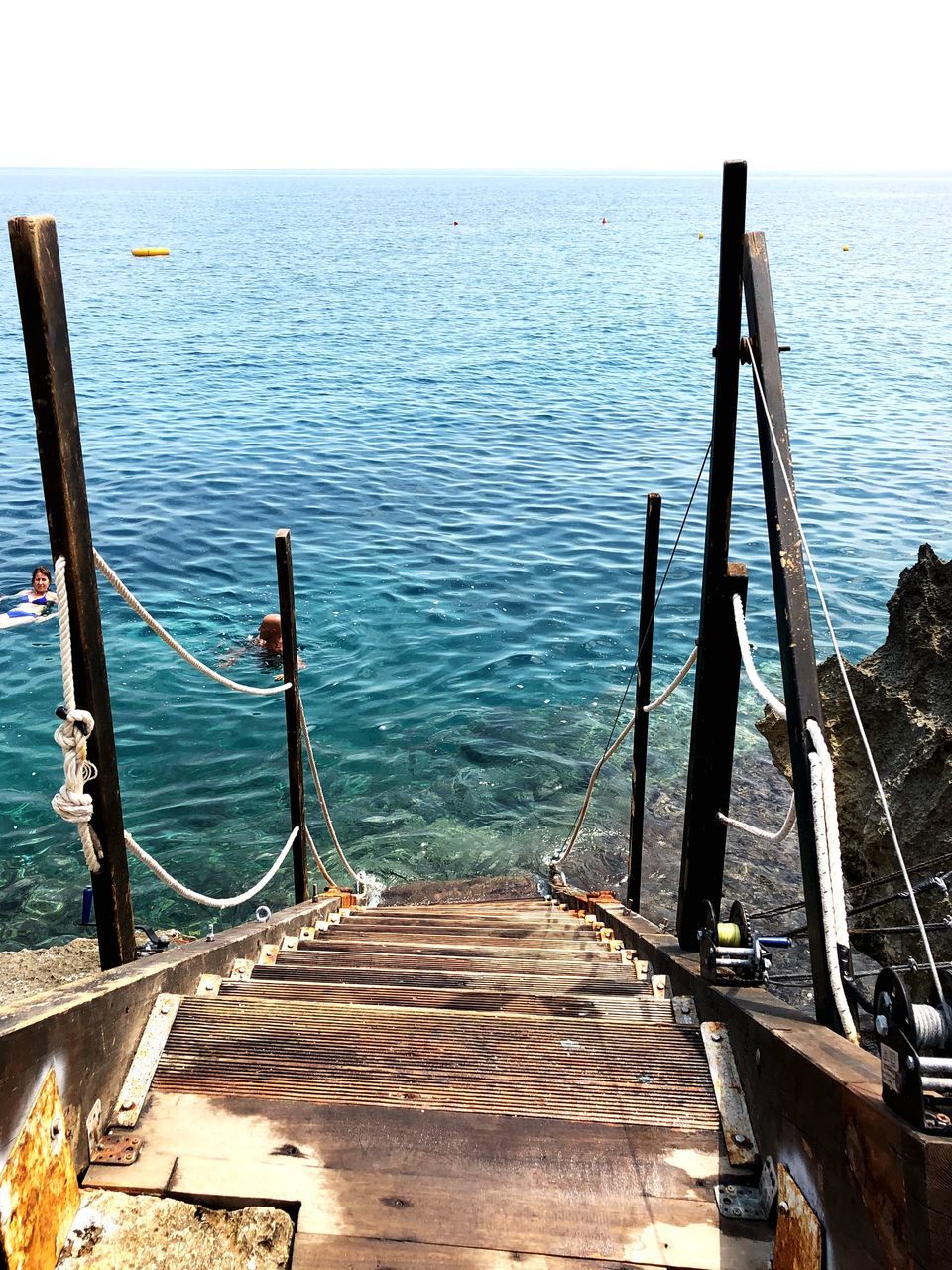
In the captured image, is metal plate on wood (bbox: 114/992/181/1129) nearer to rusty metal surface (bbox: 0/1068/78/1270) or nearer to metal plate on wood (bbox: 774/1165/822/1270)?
rusty metal surface (bbox: 0/1068/78/1270)

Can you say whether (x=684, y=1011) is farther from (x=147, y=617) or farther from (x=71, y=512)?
(x=71, y=512)

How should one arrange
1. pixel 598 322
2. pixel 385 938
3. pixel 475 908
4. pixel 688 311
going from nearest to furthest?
Result: 1. pixel 385 938
2. pixel 475 908
3. pixel 598 322
4. pixel 688 311

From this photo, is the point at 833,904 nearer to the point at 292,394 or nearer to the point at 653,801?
the point at 653,801

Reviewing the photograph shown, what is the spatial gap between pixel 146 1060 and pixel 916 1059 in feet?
8.15

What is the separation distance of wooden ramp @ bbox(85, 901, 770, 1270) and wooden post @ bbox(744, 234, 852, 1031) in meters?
0.67

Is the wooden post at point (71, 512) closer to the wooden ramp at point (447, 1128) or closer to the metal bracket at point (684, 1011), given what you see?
the wooden ramp at point (447, 1128)

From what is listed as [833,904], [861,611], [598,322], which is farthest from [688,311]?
[833,904]

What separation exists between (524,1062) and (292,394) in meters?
32.3

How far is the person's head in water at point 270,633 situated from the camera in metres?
14.4

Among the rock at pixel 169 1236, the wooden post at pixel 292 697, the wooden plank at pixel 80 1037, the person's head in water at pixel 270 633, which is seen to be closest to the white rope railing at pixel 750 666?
the rock at pixel 169 1236

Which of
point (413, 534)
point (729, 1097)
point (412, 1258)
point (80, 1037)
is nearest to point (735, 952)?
point (729, 1097)

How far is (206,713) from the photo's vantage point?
13531mm

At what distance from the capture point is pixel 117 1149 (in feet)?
9.73

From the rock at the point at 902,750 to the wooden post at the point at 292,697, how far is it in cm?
430
